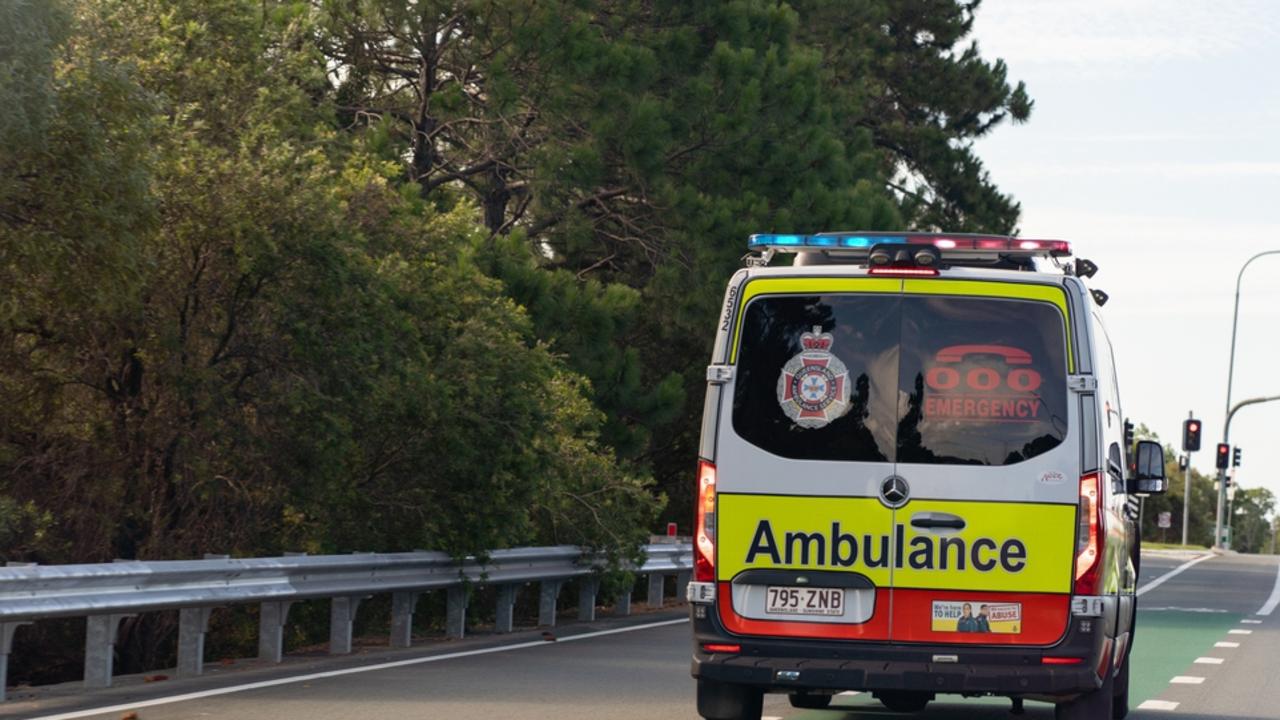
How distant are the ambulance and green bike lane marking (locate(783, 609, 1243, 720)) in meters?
2.77

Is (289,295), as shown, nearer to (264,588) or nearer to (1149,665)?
(264,588)

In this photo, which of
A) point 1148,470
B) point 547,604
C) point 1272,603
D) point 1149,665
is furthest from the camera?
point 1272,603

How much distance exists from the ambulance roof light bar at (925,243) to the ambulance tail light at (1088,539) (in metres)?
1.20

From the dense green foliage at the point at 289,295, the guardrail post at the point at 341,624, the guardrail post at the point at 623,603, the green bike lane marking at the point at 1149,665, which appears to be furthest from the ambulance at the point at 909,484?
the guardrail post at the point at 623,603

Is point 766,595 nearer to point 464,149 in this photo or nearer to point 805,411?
point 805,411

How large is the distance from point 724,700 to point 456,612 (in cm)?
834

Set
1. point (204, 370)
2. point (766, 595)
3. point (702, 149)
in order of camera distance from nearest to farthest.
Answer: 1. point (766, 595)
2. point (204, 370)
3. point (702, 149)

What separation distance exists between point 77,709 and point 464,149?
19877mm

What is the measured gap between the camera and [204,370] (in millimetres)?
17688

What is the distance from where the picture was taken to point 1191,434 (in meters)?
65.6

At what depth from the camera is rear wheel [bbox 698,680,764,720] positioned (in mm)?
10078

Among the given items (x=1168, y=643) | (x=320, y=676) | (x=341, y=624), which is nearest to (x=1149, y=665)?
(x=1168, y=643)

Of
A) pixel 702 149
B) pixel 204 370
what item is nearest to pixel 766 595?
pixel 204 370

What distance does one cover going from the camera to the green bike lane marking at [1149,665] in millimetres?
12867
